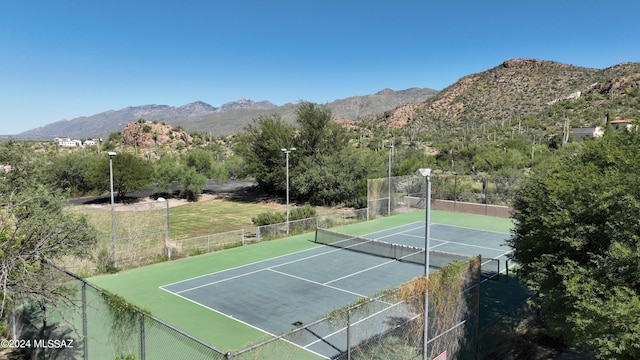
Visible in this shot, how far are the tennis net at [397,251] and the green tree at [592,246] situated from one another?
240 inches

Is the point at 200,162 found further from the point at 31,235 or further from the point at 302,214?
the point at 31,235

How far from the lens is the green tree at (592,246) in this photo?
28.2ft

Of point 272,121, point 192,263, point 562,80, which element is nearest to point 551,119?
point 562,80

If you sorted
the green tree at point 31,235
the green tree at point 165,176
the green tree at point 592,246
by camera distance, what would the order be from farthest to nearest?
1. the green tree at point 165,176
2. the green tree at point 31,235
3. the green tree at point 592,246

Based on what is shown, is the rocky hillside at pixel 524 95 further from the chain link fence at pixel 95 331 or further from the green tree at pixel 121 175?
the chain link fence at pixel 95 331

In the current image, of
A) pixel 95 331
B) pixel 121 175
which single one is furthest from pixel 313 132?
pixel 95 331

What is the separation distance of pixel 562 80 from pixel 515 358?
105024mm

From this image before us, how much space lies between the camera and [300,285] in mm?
19047

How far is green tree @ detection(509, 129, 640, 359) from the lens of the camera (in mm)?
8609

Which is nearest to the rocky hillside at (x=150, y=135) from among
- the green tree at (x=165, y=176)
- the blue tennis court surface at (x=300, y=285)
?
the green tree at (x=165, y=176)

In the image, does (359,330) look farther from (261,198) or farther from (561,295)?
(261,198)

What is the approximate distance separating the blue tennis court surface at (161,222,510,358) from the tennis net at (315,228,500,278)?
567 millimetres

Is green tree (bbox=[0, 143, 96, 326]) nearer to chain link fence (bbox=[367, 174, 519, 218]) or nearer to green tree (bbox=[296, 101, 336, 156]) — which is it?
chain link fence (bbox=[367, 174, 519, 218])

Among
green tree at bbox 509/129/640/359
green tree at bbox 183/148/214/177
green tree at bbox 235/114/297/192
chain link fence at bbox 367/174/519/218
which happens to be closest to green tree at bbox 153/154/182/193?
green tree at bbox 235/114/297/192
